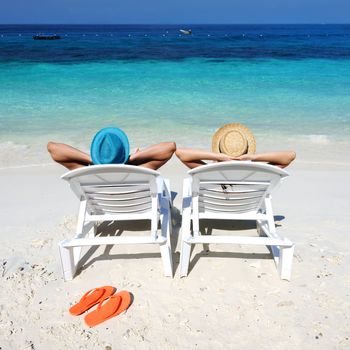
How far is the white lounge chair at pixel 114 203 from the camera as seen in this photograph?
3213mm

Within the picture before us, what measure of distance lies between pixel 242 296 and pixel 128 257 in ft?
3.65

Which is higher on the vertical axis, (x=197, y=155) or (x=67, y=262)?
(x=197, y=155)

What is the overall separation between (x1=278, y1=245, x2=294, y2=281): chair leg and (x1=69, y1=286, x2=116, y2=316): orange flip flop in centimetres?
133

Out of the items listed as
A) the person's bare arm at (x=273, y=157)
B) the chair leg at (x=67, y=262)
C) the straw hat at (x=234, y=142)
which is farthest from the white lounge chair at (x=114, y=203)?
the person's bare arm at (x=273, y=157)

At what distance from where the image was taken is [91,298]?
3.08 metres

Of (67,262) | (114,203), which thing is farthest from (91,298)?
(114,203)

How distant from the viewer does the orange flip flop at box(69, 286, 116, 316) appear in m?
2.96

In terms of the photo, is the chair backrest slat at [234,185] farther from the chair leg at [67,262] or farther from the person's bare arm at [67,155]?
the chair leg at [67,262]

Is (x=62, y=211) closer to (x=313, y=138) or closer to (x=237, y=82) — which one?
(x=313, y=138)

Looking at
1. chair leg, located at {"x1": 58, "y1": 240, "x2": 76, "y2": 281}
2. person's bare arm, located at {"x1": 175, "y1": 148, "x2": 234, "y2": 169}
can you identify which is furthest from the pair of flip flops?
person's bare arm, located at {"x1": 175, "y1": 148, "x2": 234, "y2": 169}

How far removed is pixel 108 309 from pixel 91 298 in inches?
8.2

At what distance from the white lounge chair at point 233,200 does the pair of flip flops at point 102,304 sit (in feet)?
1.82

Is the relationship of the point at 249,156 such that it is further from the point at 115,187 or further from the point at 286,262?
the point at 115,187

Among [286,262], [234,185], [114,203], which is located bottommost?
[286,262]
